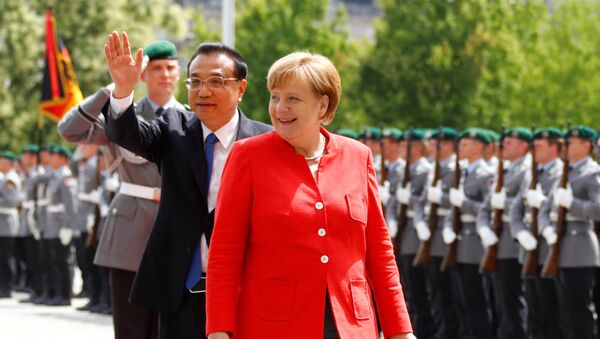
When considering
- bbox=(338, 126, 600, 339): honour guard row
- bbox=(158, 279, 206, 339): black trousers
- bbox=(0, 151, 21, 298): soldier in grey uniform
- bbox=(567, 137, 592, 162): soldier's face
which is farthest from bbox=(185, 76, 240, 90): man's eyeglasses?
bbox=(0, 151, 21, 298): soldier in grey uniform

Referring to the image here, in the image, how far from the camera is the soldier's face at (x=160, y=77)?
680 cm

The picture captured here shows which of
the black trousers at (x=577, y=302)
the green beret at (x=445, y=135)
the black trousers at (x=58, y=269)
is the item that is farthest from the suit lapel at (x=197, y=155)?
the black trousers at (x=58, y=269)

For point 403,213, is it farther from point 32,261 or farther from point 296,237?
point 296,237

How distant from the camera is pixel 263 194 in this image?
4.46m

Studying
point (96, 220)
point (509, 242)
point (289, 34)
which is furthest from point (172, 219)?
point (289, 34)

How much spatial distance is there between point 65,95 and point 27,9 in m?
11.2

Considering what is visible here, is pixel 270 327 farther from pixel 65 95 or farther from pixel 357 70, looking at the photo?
pixel 357 70

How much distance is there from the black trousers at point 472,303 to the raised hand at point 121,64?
7281 millimetres

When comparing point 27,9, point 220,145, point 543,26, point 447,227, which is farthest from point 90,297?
point 543,26

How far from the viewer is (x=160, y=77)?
268 inches

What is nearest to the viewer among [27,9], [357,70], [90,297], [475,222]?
[475,222]

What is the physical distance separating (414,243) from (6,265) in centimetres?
828

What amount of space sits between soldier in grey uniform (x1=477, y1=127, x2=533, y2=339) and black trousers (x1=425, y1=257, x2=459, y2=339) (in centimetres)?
89

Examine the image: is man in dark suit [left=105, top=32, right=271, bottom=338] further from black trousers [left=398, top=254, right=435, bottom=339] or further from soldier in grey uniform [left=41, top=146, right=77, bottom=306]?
soldier in grey uniform [left=41, top=146, right=77, bottom=306]
